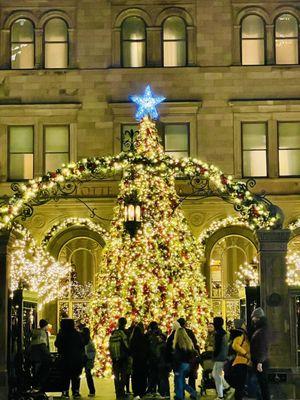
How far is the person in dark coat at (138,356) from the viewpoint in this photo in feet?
78.4

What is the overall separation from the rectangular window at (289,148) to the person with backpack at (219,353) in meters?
14.1

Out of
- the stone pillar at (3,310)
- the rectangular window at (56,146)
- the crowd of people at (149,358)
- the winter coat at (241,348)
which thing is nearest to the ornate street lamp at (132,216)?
the crowd of people at (149,358)

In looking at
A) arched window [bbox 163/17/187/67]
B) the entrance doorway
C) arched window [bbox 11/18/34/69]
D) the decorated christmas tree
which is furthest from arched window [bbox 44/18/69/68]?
the entrance doorway

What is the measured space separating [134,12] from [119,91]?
272 centimetres

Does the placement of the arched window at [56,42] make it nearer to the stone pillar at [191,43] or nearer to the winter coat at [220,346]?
the stone pillar at [191,43]

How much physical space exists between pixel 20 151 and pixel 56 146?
117 centimetres

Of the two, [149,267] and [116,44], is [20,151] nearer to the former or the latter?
[116,44]

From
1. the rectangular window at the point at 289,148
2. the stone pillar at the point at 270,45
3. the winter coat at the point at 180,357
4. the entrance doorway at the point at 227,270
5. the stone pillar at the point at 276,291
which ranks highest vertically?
the stone pillar at the point at 270,45

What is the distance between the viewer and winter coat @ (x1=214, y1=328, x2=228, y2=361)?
22.6m

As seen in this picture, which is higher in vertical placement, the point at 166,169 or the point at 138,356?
the point at 166,169

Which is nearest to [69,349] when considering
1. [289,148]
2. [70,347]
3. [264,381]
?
[70,347]

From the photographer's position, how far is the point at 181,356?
22.3 meters

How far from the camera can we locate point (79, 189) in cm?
3575

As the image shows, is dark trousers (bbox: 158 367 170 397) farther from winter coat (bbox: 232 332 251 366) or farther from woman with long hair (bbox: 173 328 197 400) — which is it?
winter coat (bbox: 232 332 251 366)
